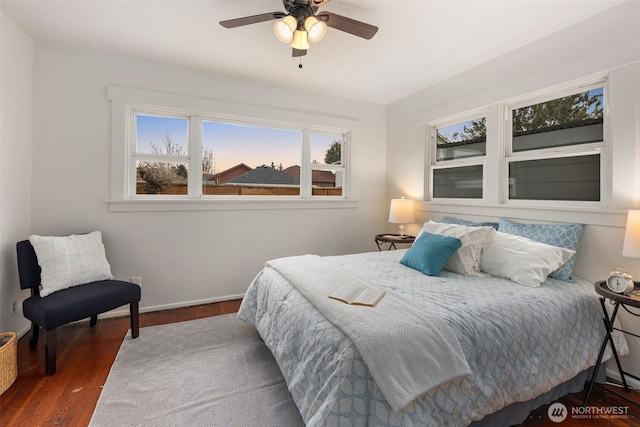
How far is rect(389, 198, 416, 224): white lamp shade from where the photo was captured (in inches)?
139

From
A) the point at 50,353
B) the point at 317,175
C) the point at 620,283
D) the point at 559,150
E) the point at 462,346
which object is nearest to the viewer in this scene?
the point at 462,346

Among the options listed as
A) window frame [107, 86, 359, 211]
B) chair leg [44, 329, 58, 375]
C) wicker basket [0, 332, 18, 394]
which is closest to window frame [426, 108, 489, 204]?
window frame [107, 86, 359, 211]

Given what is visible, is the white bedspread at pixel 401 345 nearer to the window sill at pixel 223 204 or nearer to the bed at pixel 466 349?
the bed at pixel 466 349

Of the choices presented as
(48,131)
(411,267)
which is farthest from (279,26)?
(48,131)

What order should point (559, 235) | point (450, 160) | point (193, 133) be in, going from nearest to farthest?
point (559, 235)
point (193, 133)
point (450, 160)

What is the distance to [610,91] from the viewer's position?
2.08 metres

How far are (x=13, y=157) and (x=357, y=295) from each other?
2.83 metres

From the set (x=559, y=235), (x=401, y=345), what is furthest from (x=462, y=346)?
(x=559, y=235)

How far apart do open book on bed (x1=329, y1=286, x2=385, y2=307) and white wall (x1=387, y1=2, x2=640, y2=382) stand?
1716mm

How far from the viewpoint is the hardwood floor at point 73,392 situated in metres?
1.62

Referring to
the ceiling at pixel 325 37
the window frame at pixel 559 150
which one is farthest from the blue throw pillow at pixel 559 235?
the ceiling at pixel 325 37

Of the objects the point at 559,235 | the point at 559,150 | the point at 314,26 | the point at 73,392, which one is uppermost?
the point at 314,26

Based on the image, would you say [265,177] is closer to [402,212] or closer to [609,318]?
[402,212]

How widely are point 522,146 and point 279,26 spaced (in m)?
2.38
